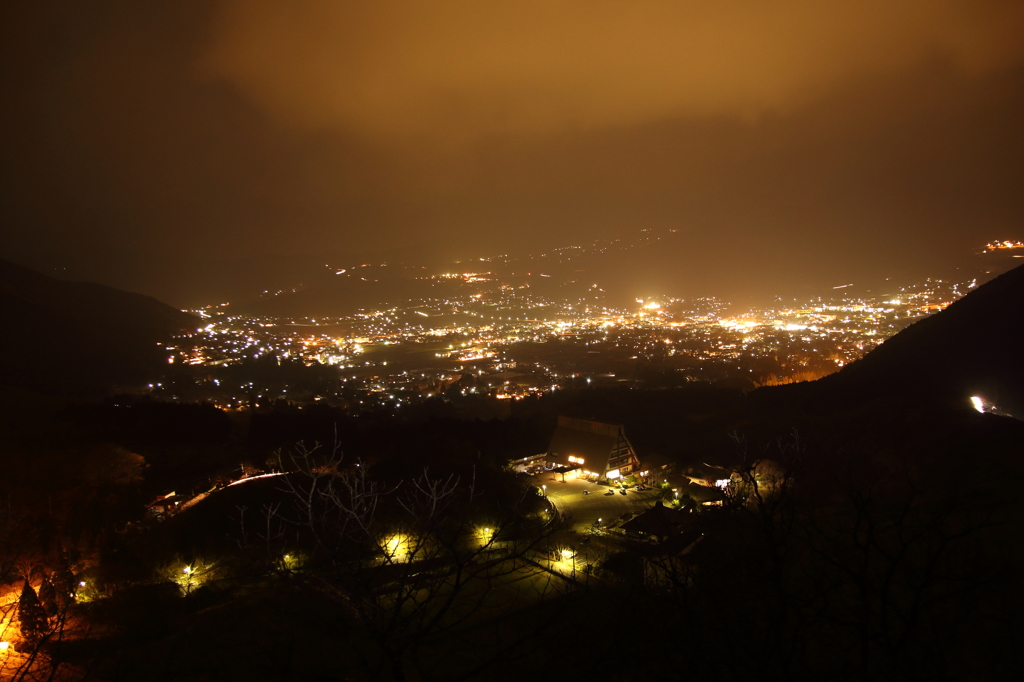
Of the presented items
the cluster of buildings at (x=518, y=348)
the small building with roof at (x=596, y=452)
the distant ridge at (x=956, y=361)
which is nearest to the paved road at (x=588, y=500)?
the small building with roof at (x=596, y=452)

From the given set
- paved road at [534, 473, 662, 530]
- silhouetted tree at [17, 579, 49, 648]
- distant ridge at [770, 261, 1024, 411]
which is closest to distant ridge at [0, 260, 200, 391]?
silhouetted tree at [17, 579, 49, 648]

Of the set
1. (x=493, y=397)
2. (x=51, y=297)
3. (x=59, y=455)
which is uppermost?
(x=51, y=297)

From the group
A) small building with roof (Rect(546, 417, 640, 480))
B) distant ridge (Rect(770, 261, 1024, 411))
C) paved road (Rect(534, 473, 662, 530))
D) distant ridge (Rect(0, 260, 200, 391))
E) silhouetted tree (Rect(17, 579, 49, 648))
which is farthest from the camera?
distant ridge (Rect(0, 260, 200, 391))

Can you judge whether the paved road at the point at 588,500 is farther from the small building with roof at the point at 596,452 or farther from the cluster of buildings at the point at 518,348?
the cluster of buildings at the point at 518,348

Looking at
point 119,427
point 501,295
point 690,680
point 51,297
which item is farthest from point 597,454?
point 501,295

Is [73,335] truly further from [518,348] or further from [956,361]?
[956,361]

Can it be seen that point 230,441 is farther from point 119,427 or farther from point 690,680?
point 690,680

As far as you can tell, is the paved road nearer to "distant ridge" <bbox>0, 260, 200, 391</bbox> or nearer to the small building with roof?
the small building with roof
